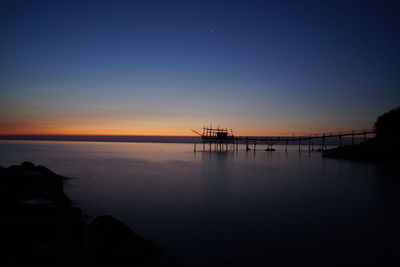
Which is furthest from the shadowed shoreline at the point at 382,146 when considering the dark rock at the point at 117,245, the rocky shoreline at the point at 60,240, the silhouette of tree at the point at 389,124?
the rocky shoreline at the point at 60,240

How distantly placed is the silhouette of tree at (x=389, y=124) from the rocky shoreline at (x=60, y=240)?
165 feet

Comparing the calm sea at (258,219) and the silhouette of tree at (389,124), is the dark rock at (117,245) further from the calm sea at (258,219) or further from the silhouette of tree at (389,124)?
the silhouette of tree at (389,124)

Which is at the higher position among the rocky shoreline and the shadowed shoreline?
the shadowed shoreline

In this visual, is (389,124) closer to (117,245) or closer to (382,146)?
(382,146)

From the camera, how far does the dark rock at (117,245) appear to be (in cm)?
630

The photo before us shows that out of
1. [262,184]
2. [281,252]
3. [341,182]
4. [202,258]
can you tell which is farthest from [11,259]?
[341,182]

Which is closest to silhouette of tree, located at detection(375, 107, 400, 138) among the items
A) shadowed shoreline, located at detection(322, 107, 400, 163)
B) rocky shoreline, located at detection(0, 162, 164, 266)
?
shadowed shoreline, located at detection(322, 107, 400, 163)

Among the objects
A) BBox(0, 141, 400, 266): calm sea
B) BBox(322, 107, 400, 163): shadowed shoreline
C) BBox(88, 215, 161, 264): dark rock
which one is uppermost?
BBox(322, 107, 400, 163): shadowed shoreline

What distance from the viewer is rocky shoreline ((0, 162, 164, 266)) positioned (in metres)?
5.51

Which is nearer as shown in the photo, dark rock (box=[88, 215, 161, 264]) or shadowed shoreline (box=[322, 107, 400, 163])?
dark rock (box=[88, 215, 161, 264])

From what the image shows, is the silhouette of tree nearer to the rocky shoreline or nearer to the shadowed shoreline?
the shadowed shoreline

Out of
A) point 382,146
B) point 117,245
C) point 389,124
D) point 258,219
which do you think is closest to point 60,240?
point 117,245

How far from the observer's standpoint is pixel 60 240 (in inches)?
263

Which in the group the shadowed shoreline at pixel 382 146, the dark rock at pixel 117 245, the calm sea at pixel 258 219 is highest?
the shadowed shoreline at pixel 382 146
